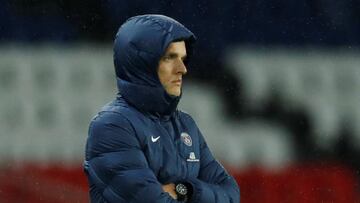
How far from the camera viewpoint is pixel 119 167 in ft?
10.1

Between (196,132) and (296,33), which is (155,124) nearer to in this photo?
(196,132)

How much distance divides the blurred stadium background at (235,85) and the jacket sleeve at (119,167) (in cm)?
407

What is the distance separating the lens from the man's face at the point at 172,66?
3.12m

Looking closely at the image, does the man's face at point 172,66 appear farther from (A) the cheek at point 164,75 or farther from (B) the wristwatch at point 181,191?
(B) the wristwatch at point 181,191

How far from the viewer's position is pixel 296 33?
24.3 feet

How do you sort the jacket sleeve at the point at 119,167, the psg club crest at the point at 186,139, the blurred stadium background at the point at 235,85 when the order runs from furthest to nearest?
the blurred stadium background at the point at 235,85 → the psg club crest at the point at 186,139 → the jacket sleeve at the point at 119,167

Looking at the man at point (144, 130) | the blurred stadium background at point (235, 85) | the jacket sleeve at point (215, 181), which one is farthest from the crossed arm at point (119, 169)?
the blurred stadium background at point (235, 85)

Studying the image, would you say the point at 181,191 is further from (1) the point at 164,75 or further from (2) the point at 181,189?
(1) the point at 164,75

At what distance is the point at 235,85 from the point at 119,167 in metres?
4.43

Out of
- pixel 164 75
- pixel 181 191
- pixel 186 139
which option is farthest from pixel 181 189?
pixel 164 75

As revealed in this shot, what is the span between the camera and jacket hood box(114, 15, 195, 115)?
10.1 ft

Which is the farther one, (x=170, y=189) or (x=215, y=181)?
(x=215, y=181)

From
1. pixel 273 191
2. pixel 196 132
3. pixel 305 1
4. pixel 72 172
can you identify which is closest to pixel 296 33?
pixel 305 1

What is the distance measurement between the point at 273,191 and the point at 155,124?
13.4 feet
